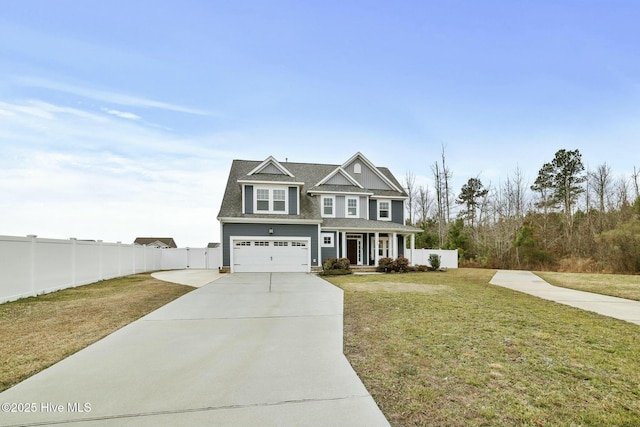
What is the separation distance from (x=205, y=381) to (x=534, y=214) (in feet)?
118

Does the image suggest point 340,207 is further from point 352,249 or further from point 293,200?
point 293,200

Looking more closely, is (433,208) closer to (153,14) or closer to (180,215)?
(180,215)

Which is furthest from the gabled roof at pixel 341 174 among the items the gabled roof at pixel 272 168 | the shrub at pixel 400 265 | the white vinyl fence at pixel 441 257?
the white vinyl fence at pixel 441 257

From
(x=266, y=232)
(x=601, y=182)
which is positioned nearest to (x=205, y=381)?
(x=266, y=232)

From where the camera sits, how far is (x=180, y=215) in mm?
25625

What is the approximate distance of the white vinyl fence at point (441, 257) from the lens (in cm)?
2419

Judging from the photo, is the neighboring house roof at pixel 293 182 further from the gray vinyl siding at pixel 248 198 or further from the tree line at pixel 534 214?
the tree line at pixel 534 214

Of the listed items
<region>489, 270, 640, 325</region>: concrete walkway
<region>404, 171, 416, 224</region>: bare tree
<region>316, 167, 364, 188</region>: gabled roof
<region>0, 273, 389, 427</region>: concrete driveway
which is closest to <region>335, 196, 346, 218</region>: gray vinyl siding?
<region>316, 167, 364, 188</region>: gabled roof

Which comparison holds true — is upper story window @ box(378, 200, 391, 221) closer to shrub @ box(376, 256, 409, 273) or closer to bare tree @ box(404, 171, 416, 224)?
shrub @ box(376, 256, 409, 273)

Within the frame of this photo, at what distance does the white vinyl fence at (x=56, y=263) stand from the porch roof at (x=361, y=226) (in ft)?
37.3

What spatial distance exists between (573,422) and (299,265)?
1678 cm

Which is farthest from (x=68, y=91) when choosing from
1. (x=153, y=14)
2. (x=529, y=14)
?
(x=529, y=14)

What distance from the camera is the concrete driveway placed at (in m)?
3.02

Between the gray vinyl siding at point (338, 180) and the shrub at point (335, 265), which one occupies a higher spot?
the gray vinyl siding at point (338, 180)
